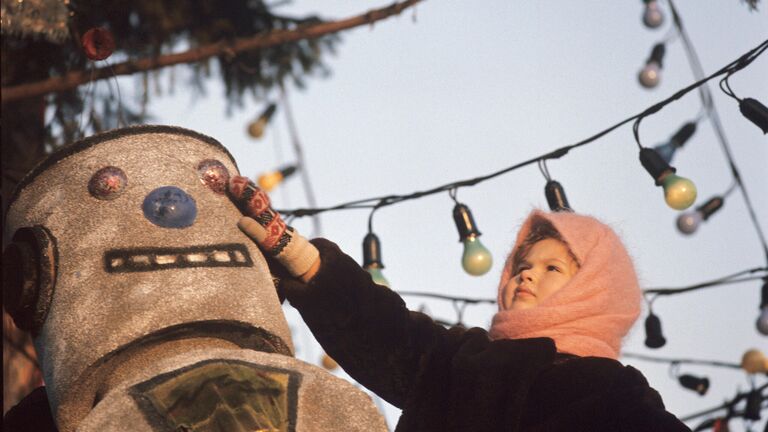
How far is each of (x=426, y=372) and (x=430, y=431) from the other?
22 centimetres

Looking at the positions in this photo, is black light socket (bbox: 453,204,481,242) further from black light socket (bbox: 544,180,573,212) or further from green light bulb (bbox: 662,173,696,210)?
green light bulb (bbox: 662,173,696,210)

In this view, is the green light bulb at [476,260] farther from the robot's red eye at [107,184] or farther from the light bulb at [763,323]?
the light bulb at [763,323]

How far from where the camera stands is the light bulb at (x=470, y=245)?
202 inches

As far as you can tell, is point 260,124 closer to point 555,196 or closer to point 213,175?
point 555,196

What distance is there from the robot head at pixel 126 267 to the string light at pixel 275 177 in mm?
2397

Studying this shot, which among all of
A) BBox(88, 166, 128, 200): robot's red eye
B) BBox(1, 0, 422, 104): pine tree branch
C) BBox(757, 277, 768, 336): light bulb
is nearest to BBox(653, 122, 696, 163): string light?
BBox(757, 277, 768, 336): light bulb

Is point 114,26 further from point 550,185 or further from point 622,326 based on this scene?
point 622,326

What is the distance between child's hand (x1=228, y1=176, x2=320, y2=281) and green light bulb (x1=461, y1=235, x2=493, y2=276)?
4.50ft

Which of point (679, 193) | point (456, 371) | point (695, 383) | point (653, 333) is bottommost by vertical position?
point (695, 383)

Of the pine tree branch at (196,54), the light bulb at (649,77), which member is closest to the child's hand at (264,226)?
the pine tree branch at (196,54)

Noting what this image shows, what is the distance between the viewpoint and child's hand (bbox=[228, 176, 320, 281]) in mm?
3768

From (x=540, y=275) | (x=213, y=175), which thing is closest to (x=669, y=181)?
(x=540, y=275)

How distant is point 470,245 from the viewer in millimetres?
5223

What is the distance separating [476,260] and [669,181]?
0.83 meters
